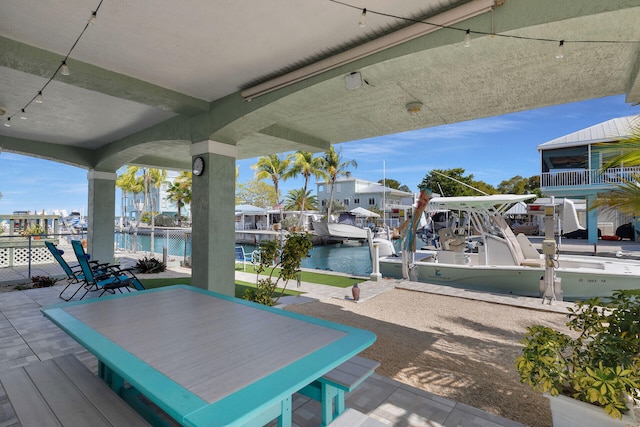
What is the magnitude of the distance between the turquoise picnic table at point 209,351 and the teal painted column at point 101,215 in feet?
22.6

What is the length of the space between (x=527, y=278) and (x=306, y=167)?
19.9 meters

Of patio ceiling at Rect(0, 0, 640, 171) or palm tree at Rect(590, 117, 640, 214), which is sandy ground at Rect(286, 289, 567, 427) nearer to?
palm tree at Rect(590, 117, 640, 214)

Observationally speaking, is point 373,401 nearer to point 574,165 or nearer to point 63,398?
point 63,398

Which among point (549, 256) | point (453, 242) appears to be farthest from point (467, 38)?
point (453, 242)

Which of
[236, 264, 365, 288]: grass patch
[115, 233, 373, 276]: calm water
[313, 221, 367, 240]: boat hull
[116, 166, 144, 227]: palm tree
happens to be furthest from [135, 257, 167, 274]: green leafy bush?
[116, 166, 144, 227]: palm tree

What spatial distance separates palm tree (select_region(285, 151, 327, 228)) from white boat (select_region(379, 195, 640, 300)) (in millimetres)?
16684

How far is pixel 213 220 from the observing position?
541cm

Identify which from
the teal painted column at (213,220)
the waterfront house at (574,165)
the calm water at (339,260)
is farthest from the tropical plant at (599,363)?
the waterfront house at (574,165)

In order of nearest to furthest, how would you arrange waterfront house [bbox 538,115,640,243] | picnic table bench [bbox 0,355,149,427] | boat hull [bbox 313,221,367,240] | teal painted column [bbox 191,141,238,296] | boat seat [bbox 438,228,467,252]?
picnic table bench [bbox 0,355,149,427]
teal painted column [bbox 191,141,238,296]
boat seat [bbox 438,228,467,252]
waterfront house [bbox 538,115,640,243]
boat hull [bbox 313,221,367,240]

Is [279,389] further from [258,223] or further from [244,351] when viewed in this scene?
[258,223]

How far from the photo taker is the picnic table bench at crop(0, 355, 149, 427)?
190 centimetres

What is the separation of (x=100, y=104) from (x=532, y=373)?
696 centimetres

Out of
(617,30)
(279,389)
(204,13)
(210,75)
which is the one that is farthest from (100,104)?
(617,30)

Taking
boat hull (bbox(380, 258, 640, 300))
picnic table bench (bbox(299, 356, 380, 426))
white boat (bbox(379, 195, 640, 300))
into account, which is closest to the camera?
picnic table bench (bbox(299, 356, 380, 426))
